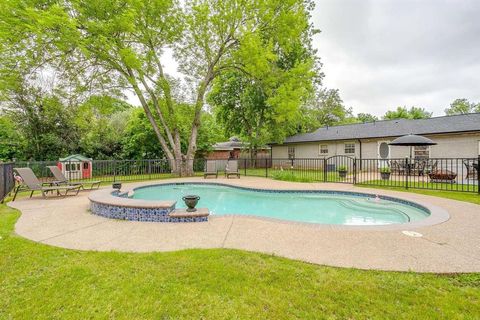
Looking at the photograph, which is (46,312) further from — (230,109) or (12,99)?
(230,109)

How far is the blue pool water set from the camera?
21.3 ft

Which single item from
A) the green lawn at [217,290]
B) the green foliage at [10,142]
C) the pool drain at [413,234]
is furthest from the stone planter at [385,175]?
the green foliage at [10,142]

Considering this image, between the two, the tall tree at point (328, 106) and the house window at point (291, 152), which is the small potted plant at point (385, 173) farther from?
the tall tree at point (328, 106)

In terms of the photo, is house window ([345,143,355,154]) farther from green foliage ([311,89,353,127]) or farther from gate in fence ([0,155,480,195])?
green foliage ([311,89,353,127])

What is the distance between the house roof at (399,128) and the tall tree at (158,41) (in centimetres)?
718

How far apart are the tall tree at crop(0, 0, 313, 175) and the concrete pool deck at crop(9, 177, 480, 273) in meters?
9.96

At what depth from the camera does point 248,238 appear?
3.94 metres

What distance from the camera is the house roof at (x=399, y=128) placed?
13.9 m

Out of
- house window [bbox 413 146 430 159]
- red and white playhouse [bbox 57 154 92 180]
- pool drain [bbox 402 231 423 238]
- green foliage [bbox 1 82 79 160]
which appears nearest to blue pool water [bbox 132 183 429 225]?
pool drain [bbox 402 231 423 238]

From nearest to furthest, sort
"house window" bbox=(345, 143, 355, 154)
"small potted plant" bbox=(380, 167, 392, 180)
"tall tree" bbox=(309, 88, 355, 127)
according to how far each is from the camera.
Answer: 1. "small potted plant" bbox=(380, 167, 392, 180)
2. "house window" bbox=(345, 143, 355, 154)
3. "tall tree" bbox=(309, 88, 355, 127)

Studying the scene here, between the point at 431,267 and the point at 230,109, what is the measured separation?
69.3 feet

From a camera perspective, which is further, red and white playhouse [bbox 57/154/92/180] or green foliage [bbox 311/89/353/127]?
green foliage [bbox 311/89/353/127]

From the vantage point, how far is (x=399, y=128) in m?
16.6

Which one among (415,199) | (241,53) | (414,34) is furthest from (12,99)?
(414,34)
